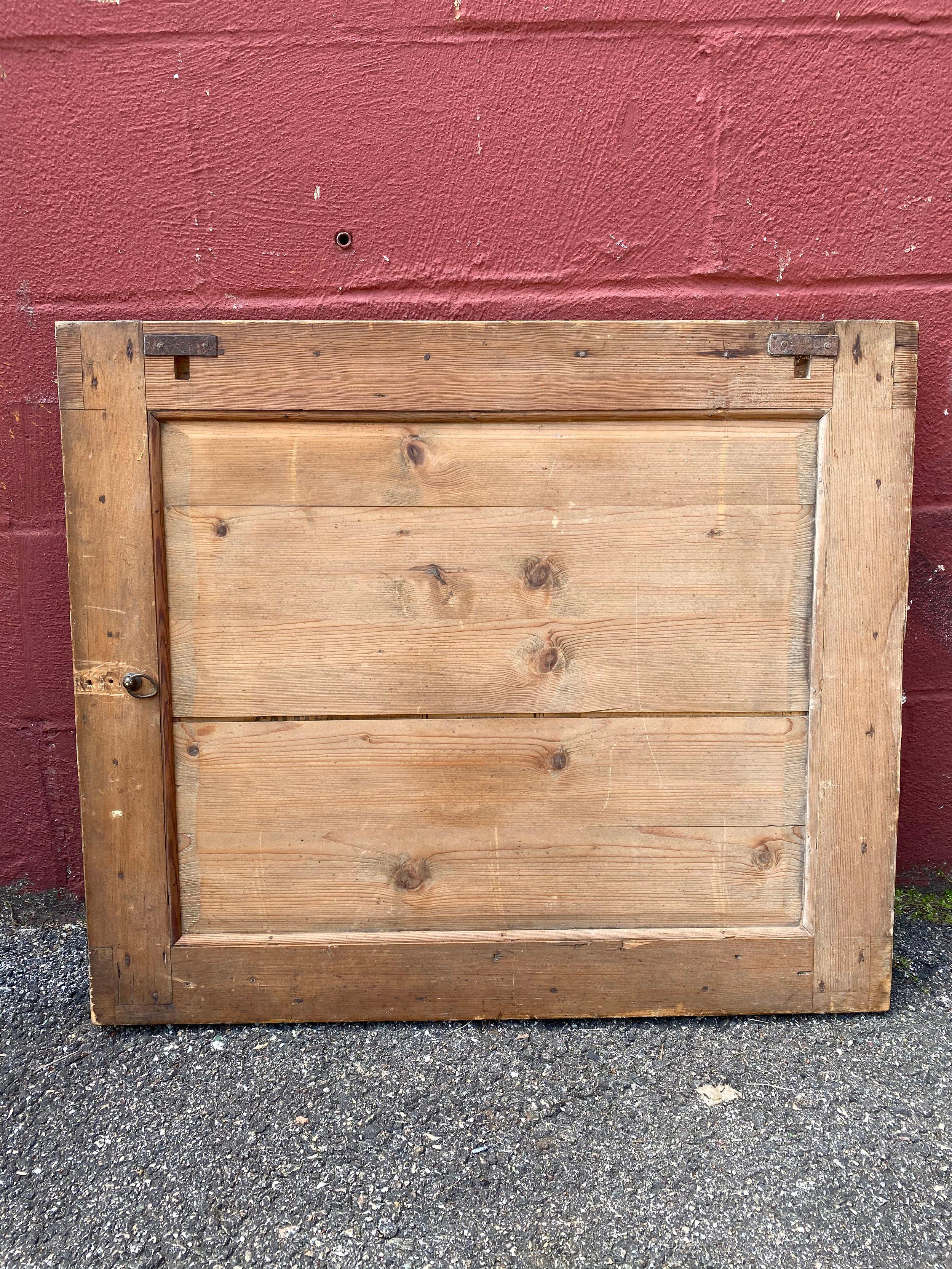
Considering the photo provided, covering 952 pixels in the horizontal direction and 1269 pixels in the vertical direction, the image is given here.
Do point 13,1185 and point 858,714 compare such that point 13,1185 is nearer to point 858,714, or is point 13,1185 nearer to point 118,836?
point 118,836

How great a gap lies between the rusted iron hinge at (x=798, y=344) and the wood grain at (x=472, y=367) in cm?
1

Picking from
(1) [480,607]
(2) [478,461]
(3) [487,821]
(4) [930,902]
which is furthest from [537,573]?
(4) [930,902]

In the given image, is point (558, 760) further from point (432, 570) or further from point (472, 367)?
point (472, 367)

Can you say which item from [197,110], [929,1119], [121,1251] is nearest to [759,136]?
[197,110]

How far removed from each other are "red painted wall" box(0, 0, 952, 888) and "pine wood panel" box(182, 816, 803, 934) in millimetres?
936

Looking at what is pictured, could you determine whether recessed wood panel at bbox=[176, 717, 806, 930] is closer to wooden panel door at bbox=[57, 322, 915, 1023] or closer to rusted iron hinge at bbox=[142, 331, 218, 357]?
wooden panel door at bbox=[57, 322, 915, 1023]

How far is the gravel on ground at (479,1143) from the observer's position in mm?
1032

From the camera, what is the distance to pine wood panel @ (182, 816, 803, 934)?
1.43 meters

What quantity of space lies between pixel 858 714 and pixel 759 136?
44.6 inches

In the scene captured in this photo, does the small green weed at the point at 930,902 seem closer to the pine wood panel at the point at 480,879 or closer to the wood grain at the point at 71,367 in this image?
the pine wood panel at the point at 480,879

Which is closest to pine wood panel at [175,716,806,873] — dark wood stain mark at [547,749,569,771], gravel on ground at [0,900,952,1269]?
dark wood stain mark at [547,749,569,771]

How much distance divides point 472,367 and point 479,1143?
125cm

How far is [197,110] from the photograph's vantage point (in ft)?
4.93

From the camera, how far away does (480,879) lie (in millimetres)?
1435
